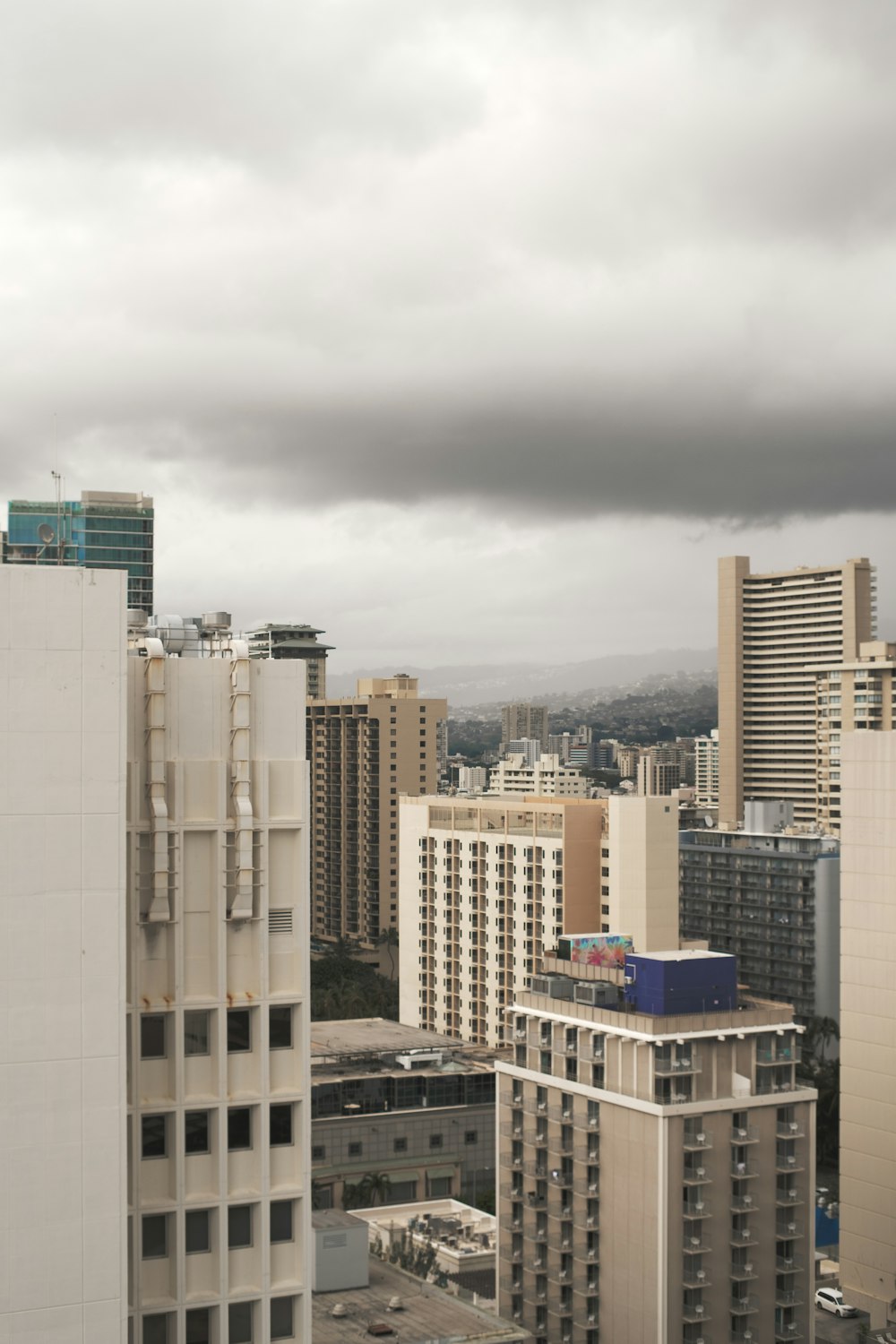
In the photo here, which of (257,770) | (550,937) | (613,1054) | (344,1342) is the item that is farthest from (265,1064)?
(550,937)

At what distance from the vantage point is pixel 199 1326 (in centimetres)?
2752

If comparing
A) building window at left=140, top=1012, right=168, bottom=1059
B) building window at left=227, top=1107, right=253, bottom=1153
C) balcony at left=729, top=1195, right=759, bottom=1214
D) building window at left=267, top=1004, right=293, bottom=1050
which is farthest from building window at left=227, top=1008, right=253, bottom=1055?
balcony at left=729, top=1195, right=759, bottom=1214

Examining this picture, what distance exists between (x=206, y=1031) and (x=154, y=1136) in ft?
6.80

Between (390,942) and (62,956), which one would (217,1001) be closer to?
(62,956)

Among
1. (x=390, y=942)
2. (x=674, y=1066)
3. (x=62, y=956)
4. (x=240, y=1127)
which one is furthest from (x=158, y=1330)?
(x=390, y=942)

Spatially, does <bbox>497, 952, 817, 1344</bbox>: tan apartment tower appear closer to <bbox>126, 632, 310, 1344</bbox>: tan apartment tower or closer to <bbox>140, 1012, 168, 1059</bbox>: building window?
<bbox>126, 632, 310, 1344</bbox>: tan apartment tower

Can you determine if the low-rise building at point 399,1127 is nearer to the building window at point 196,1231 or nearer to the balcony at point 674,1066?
the balcony at point 674,1066

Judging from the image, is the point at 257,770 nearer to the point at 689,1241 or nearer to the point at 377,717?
the point at 689,1241

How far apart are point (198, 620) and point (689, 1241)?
3708cm

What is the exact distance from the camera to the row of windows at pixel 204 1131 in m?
27.4

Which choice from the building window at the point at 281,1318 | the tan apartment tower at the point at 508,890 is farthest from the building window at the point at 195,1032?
the tan apartment tower at the point at 508,890

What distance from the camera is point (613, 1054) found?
58.9m

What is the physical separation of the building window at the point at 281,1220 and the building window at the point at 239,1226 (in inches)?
17.1

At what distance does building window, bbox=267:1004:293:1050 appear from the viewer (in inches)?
1118
